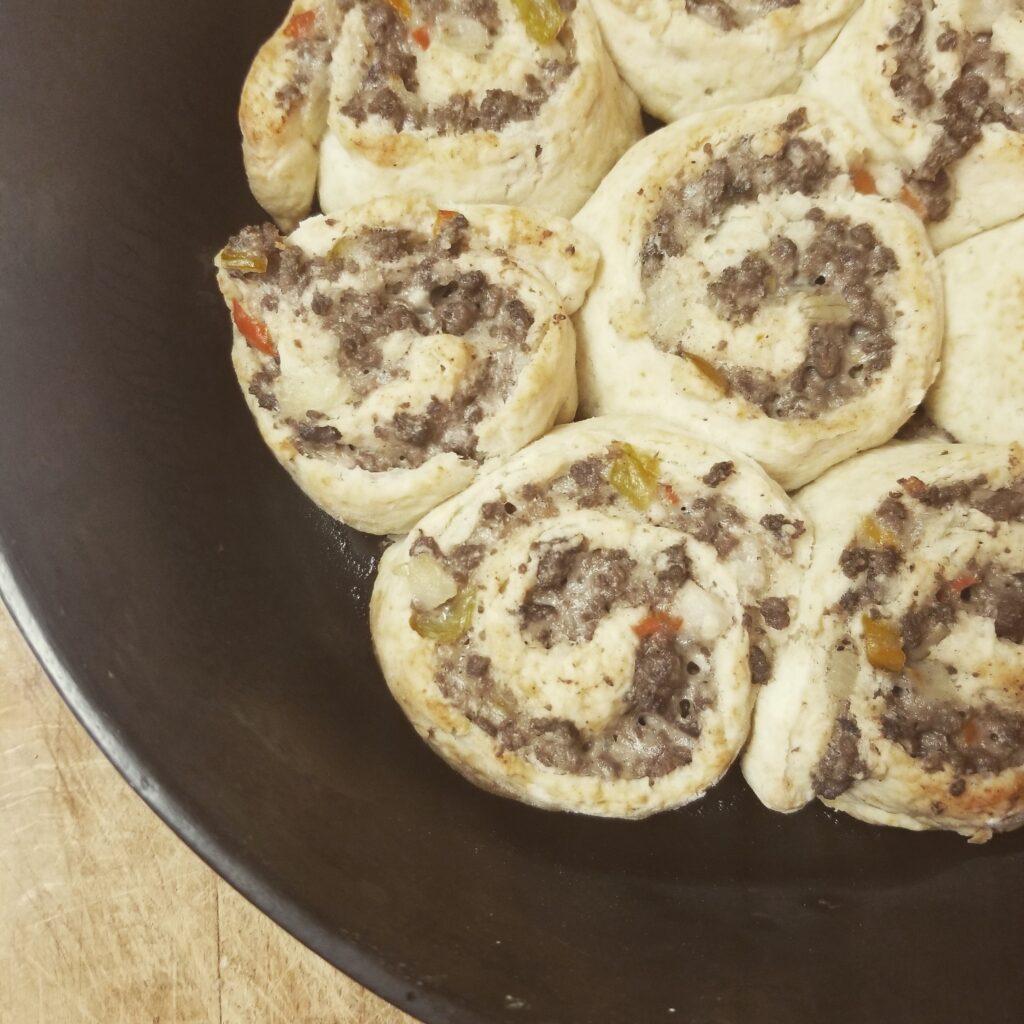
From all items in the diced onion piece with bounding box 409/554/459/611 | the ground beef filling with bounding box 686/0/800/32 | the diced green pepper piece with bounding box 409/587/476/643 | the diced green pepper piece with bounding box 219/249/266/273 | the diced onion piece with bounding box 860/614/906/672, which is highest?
the ground beef filling with bounding box 686/0/800/32

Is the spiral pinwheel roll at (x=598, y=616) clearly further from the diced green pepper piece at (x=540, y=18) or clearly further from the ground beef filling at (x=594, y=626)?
the diced green pepper piece at (x=540, y=18)

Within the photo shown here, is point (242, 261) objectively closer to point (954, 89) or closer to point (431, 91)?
point (431, 91)

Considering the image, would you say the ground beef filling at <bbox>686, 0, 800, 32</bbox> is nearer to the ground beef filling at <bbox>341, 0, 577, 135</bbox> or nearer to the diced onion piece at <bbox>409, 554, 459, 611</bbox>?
the ground beef filling at <bbox>341, 0, 577, 135</bbox>

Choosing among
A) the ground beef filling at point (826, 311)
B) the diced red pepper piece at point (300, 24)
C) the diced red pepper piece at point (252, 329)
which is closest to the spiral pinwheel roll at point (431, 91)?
the diced red pepper piece at point (300, 24)

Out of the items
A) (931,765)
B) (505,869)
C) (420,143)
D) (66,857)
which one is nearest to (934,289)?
(931,765)

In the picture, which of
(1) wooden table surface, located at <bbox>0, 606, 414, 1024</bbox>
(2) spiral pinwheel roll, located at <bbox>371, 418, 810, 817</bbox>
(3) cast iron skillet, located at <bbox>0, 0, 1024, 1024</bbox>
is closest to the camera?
(3) cast iron skillet, located at <bbox>0, 0, 1024, 1024</bbox>

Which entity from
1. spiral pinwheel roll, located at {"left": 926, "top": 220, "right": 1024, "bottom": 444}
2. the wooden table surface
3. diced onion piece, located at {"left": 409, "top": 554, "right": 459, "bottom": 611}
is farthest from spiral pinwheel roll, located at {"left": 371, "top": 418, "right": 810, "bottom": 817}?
the wooden table surface
